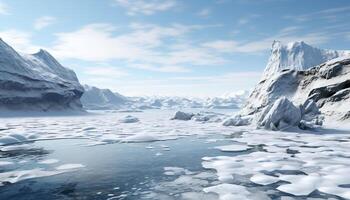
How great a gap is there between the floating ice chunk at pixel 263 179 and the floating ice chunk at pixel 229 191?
0.72m

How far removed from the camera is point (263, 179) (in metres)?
8.30

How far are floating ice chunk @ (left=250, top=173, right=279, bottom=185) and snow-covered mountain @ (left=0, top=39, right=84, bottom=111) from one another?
61058mm

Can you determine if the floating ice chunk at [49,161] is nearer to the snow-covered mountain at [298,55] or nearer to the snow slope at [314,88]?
the snow slope at [314,88]

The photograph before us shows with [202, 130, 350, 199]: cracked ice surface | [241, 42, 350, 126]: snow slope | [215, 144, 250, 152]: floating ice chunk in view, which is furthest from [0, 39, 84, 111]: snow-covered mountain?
[202, 130, 350, 199]: cracked ice surface

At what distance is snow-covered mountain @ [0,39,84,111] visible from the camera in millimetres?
61556

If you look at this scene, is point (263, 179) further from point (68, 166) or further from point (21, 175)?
point (21, 175)

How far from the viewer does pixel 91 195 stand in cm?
707

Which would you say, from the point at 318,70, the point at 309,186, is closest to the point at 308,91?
the point at 318,70

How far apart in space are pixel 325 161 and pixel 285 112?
10524 mm

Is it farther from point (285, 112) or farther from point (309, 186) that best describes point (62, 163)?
point (285, 112)

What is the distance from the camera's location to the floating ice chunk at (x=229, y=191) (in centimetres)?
679

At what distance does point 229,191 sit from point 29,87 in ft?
218

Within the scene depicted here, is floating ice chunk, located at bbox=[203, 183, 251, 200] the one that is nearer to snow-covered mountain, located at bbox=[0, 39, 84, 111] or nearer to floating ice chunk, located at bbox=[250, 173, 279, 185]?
floating ice chunk, located at bbox=[250, 173, 279, 185]

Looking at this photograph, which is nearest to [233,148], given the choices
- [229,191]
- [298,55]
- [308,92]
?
[229,191]
